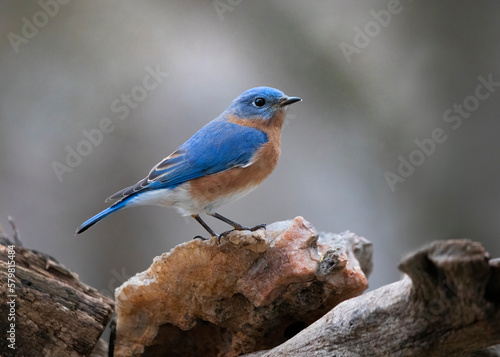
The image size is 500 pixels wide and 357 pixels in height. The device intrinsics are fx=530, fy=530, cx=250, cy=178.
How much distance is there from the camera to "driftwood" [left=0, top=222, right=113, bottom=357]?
111 inches

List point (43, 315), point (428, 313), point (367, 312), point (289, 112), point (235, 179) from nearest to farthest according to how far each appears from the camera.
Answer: point (428, 313) < point (367, 312) < point (43, 315) < point (235, 179) < point (289, 112)

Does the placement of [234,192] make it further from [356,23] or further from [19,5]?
[19,5]

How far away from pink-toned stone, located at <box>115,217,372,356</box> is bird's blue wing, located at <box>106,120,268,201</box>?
631 millimetres

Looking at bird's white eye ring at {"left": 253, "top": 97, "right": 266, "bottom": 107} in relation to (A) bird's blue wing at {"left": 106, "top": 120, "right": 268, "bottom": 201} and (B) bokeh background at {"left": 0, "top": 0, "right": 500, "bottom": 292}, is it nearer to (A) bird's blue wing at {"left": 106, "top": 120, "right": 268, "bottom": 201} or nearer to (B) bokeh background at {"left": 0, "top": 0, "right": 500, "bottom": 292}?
(A) bird's blue wing at {"left": 106, "top": 120, "right": 268, "bottom": 201}

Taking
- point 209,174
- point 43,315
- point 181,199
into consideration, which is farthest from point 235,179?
point 43,315

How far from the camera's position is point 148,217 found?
19.3ft

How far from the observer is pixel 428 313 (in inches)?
80.4

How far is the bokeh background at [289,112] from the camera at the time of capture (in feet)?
18.6

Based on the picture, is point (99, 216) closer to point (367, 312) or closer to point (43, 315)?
point (43, 315)

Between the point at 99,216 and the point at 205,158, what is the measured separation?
784 millimetres

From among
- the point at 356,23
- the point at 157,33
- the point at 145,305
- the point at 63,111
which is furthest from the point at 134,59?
the point at 145,305

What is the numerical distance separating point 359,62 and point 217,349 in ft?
12.7

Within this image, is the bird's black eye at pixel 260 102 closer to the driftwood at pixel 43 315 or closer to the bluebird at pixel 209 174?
the bluebird at pixel 209 174

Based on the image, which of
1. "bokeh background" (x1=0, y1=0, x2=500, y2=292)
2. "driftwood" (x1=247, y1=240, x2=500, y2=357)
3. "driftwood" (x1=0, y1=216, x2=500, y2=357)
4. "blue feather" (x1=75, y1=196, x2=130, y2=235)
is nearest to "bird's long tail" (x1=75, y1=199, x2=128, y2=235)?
"blue feather" (x1=75, y1=196, x2=130, y2=235)
